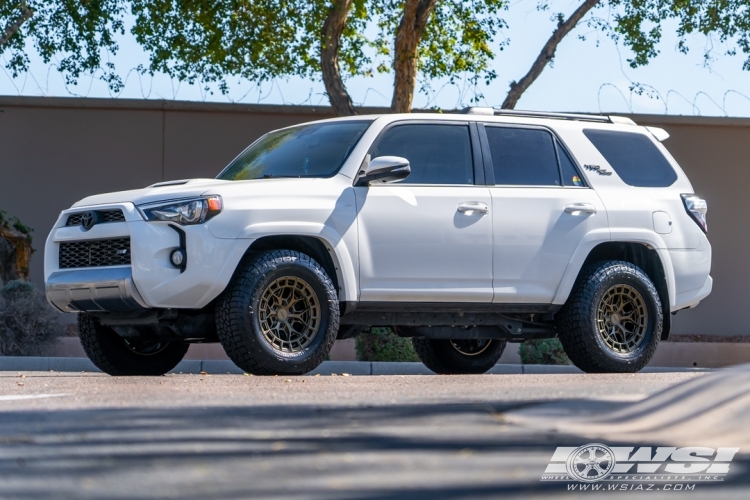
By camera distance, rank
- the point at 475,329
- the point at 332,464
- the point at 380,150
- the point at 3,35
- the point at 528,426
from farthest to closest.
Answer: the point at 3,35 → the point at 475,329 → the point at 380,150 → the point at 528,426 → the point at 332,464

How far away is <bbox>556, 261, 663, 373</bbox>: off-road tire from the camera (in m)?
8.09

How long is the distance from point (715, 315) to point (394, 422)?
14.4 meters

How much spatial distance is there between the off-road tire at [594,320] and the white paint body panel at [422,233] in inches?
6.0

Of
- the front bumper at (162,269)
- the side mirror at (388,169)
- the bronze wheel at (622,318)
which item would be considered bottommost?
the bronze wheel at (622,318)

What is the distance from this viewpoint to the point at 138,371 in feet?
26.8

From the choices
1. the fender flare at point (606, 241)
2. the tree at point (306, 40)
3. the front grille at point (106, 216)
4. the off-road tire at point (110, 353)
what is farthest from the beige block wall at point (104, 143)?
the front grille at point (106, 216)

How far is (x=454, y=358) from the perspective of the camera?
31.2 ft

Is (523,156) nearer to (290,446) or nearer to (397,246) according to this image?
(397,246)

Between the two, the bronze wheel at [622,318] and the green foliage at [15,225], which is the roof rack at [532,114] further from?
the green foliage at [15,225]

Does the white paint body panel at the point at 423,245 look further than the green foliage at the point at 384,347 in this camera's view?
No

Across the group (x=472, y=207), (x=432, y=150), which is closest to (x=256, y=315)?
(x=472, y=207)

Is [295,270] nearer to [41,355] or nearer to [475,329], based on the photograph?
[475,329]

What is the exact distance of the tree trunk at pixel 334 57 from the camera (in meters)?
14.2

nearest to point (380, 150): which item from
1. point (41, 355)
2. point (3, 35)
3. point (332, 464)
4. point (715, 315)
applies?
point (332, 464)
